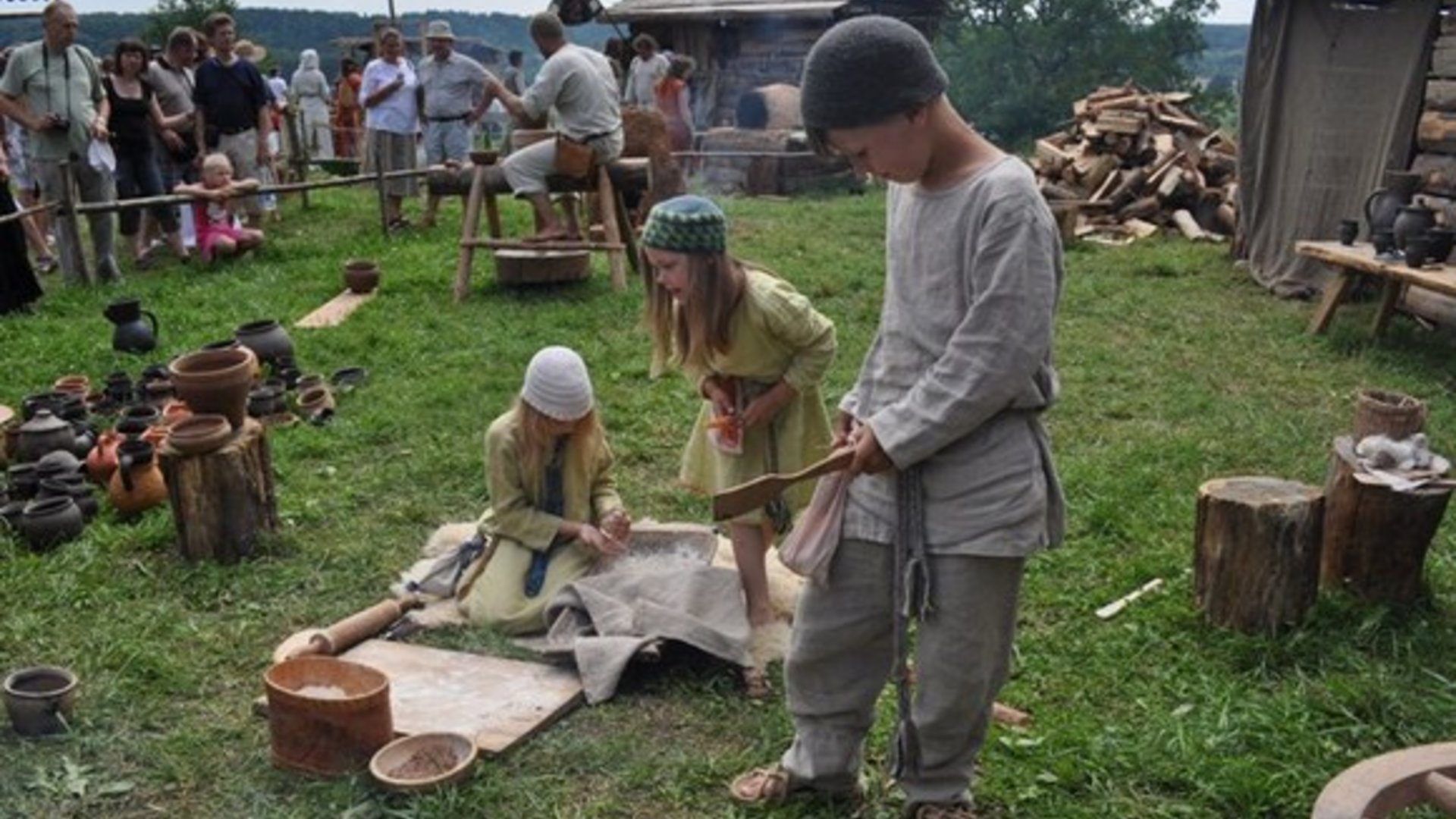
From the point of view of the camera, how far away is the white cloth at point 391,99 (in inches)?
527

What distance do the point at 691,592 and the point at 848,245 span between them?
848cm

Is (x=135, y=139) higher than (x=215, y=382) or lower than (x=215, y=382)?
higher

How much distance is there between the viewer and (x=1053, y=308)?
102 inches

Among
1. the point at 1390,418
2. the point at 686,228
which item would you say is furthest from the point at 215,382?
the point at 1390,418

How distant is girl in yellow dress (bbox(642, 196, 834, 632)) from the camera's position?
12.6ft

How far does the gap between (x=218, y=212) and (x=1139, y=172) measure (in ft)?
32.0

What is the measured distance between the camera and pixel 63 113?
9773 mm

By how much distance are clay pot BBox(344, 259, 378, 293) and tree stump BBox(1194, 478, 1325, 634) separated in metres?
7.26

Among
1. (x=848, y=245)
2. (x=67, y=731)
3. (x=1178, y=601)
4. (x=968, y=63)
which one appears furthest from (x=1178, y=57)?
(x=67, y=731)

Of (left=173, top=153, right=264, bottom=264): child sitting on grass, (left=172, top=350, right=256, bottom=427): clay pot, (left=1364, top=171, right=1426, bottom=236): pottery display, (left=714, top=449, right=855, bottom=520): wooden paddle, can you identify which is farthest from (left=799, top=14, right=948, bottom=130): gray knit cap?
(left=173, top=153, right=264, bottom=264): child sitting on grass

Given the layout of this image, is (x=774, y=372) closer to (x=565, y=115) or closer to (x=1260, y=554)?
(x=1260, y=554)

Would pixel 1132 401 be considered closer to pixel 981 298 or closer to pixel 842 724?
pixel 842 724

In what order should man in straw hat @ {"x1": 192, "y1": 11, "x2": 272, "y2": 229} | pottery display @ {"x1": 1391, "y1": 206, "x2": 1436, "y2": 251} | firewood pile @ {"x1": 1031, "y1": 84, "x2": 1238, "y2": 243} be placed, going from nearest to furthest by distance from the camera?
pottery display @ {"x1": 1391, "y1": 206, "x2": 1436, "y2": 251}
man in straw hat @ {"x1": 192, "y1": 11, "x2": 272, "y2": 229}
firewood pile @ {"x1": 1031, "y1": 84, "x2": 1238, "y2": 243}

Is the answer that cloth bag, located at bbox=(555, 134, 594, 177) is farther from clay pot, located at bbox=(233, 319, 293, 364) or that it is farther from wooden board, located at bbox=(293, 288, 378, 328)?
clay pot, located at bbox=(233, 319, 293, 364)
